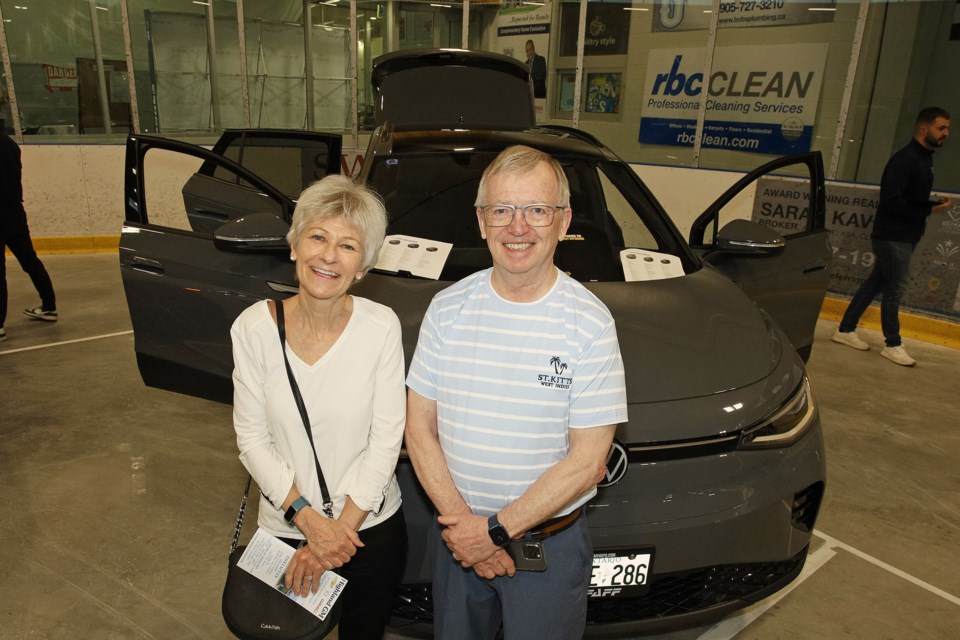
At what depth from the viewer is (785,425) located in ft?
6.38

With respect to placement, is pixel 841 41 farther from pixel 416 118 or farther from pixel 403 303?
pixel 403 303

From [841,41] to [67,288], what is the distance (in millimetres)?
8044

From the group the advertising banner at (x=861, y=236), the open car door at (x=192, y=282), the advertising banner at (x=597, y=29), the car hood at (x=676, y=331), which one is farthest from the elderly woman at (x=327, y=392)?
the advertising banner at (x=597, y=29)

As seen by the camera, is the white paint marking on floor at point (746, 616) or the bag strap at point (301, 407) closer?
the bag strap at point (301, 407)

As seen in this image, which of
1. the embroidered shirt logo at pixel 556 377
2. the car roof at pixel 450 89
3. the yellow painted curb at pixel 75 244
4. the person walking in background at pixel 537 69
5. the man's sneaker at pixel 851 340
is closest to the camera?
the embroidered shirt logo at pixel 556 377

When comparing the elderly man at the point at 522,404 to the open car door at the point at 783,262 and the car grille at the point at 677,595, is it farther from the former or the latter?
the open car door at the point at 783,262

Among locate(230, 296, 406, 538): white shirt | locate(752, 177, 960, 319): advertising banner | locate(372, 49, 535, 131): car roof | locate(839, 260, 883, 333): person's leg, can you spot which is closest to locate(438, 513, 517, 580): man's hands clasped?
locate(230, 296, 406, 538): white shirt

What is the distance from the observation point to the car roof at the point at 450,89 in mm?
4234

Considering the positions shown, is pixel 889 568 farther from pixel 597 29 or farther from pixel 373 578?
pixel 597 29

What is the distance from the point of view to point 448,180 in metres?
2.74

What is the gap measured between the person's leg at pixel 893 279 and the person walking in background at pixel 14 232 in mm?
5976

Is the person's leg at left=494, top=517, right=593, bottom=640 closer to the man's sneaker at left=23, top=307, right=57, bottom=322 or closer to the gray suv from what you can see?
the gray suv

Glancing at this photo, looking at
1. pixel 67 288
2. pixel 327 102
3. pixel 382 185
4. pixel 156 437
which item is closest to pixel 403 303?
pixel 382 185

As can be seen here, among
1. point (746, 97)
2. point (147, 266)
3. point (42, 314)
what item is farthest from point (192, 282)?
point (746, 97)
